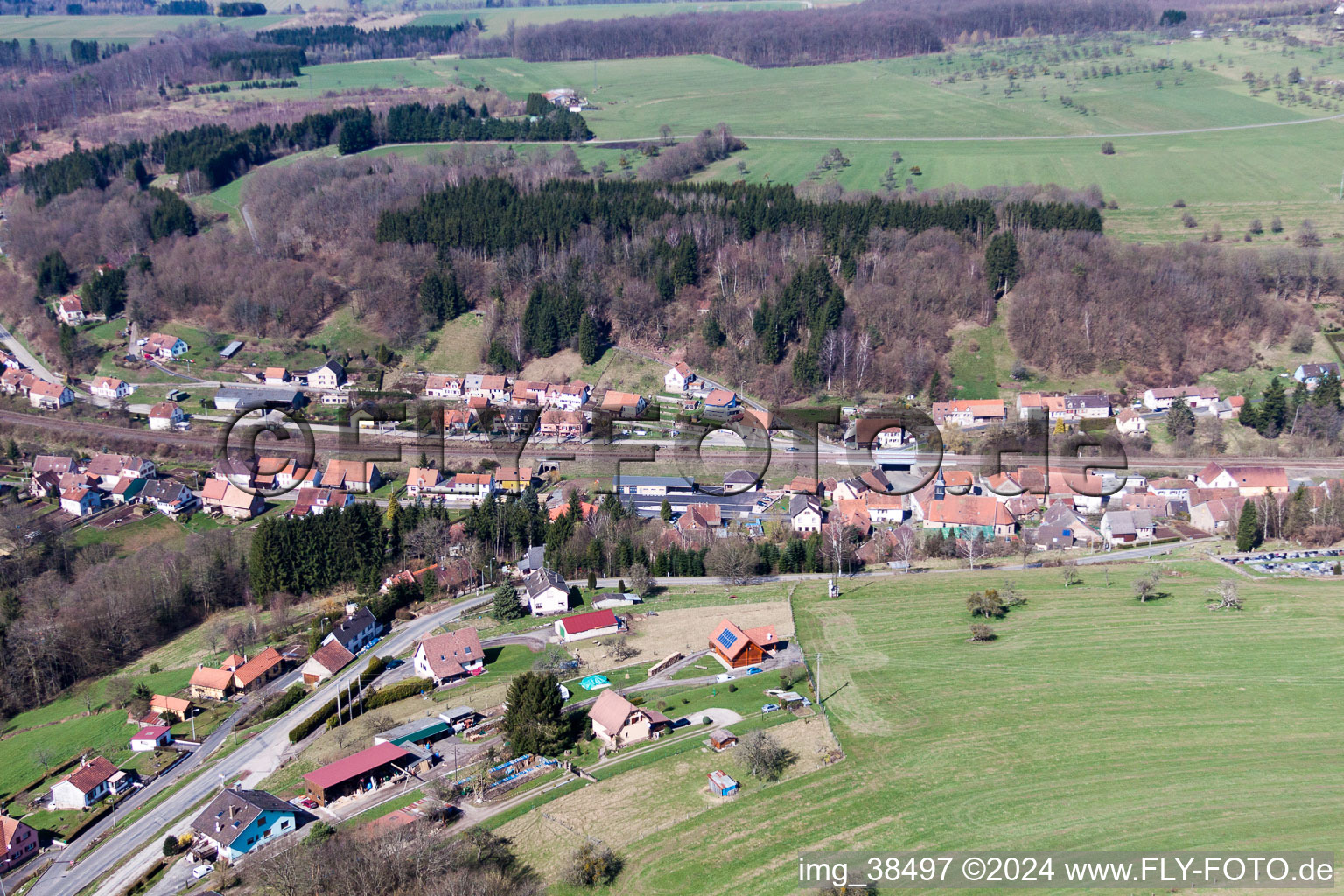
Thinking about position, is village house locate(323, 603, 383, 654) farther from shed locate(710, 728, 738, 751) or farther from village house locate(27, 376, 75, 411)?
village house locate(27, 376, 75, 411)

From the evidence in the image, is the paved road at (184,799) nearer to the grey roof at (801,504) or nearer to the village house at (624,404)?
the grey roof at (801,504)

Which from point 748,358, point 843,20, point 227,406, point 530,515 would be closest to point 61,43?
point 843,20

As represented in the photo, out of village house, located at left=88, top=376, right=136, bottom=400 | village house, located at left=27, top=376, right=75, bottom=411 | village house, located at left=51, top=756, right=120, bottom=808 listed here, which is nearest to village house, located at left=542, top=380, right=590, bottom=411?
village house, located at left=88, top=376, right=136, bottom=400

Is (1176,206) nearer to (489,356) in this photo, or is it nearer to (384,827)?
(489,356)

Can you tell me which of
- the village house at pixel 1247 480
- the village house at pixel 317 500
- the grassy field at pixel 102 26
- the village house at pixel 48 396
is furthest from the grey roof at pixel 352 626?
the grassy field at pixel 102 26

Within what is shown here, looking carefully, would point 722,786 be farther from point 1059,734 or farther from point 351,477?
point 351,477


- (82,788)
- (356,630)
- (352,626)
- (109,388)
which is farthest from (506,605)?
(109,388)
